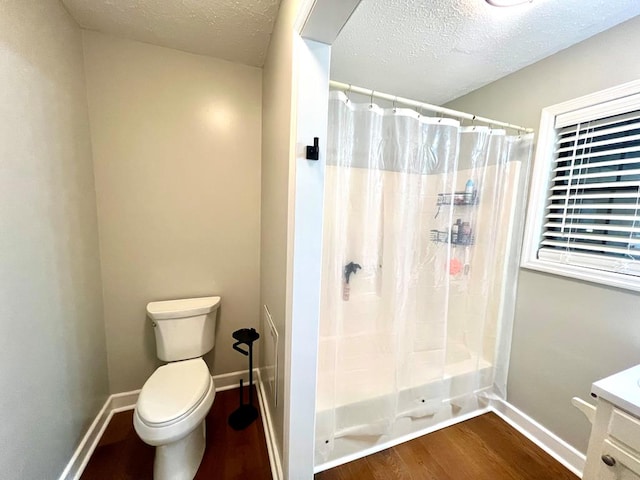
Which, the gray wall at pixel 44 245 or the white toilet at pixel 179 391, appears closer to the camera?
the gray wall at pixel 44 245

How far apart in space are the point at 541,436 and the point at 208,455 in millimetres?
1978

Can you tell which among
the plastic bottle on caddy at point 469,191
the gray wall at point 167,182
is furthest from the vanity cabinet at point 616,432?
the gray wall at point 167,182

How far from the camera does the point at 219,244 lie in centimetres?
180

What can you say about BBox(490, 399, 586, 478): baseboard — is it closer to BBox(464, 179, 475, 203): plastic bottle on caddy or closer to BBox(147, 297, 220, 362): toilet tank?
BBox(464, 179, 475, 203): plastic bottle on caddy

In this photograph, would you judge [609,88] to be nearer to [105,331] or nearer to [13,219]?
[13,219]

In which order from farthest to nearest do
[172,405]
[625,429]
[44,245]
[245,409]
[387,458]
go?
[245,409]
[387,458]
[172,405]
[44,245]
[625,429]

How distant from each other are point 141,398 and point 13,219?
94 cm

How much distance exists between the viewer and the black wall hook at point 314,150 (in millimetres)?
982

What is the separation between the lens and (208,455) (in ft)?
4.65

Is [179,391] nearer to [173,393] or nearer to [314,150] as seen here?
[173,393]

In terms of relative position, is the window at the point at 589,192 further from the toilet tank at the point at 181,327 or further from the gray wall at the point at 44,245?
the gray wall at the point at 44,245

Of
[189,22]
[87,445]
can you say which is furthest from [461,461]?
[189,22]

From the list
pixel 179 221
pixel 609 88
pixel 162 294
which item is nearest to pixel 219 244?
pixel 179 221

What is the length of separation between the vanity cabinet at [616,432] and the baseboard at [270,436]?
1245 mm
